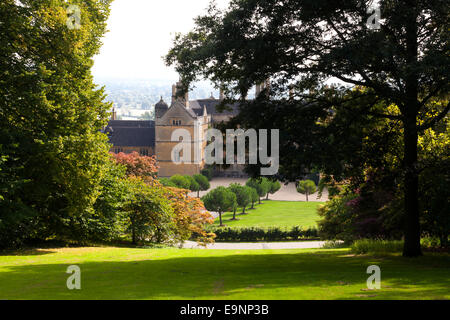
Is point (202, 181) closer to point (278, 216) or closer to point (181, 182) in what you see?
point (181, 182)

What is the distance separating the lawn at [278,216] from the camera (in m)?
50.3

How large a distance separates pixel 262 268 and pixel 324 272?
192 cm

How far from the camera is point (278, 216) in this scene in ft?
181

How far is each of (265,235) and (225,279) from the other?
3230cm

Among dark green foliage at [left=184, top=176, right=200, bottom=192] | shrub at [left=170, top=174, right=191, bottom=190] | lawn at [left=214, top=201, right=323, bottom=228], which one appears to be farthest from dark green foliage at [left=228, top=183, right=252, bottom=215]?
dark green foliage at [left=184, top=176, right=200, bottom=192]

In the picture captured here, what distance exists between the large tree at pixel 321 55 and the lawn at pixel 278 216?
3316 centimetres

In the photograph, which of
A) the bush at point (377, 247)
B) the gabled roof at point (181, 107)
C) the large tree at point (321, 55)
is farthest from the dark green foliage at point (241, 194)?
the large tree at point (321, 55)

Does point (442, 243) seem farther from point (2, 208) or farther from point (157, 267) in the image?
point (2, 208)

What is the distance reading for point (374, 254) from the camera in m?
16.4

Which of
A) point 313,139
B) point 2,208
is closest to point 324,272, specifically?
point 313,139

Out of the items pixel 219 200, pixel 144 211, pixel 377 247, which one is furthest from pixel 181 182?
pixel 377 247

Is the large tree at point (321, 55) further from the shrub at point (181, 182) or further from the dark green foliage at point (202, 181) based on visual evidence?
the dark green foliage at point (202, 181)

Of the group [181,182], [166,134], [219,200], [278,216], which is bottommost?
[278,216]
